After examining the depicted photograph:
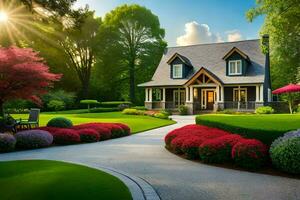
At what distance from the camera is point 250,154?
853 centimetres

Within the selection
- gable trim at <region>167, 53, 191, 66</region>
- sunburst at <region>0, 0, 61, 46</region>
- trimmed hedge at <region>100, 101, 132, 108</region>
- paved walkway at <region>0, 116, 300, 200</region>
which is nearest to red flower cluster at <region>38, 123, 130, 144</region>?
paved walkway at <region>0, 116, 300, 200</region>

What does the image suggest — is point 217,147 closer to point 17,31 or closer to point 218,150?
point 218,150

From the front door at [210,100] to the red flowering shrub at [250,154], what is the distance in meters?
30.0

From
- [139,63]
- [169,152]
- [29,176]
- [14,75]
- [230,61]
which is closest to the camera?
[29,176]

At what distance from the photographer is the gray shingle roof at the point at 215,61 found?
3600 centimetres

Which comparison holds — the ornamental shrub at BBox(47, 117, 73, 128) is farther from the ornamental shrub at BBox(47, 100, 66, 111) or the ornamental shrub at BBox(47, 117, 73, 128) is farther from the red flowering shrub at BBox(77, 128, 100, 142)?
the ornamental shrub at BBox(47, 100, 66, 111)

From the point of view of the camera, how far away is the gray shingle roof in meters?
36.0

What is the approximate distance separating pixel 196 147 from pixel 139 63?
4381 cm

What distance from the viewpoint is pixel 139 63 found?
53.3 m

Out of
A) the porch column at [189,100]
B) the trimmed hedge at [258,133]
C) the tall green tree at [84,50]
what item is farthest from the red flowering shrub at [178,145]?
the tall green tree at [84,50]

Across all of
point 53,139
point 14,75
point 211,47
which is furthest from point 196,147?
point 211,47

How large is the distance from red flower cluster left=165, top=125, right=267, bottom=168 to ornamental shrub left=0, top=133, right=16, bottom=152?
559 cm

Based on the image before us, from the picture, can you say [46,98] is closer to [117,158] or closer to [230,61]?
[230,61]

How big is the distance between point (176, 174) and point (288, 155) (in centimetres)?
262
